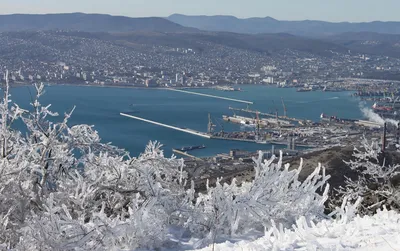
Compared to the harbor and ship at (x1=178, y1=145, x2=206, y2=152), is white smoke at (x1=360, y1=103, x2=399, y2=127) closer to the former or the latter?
the harbor

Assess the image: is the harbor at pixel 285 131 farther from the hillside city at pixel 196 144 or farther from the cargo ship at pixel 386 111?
the cargo ship at pixel 386 111

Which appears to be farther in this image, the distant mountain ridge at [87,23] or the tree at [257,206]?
the distant mountain ridge at [87,23]

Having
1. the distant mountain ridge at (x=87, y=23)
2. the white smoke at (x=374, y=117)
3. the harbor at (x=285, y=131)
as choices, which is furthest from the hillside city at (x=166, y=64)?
the distant mountain ridge at (x=87, y=23)

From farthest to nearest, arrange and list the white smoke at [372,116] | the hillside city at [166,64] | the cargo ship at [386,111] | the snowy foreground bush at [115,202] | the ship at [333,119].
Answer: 1. the hillside city at [166,64]
2. the cargo ship at [386,111]
3. the white smoke at [372,116]
4. the ship at [333,119]
5. the snowy foreground bush at [115,202]

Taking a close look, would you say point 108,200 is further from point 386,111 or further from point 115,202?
point 386,111

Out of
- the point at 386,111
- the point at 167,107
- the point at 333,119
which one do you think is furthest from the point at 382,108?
the point at 167,107

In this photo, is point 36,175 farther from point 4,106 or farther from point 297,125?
point 297,125

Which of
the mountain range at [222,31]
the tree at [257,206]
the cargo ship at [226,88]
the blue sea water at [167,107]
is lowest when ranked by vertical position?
the cargo ship at [226,88]
